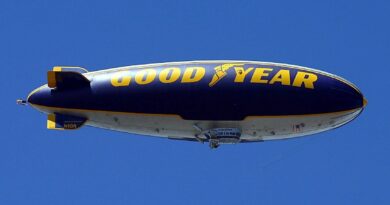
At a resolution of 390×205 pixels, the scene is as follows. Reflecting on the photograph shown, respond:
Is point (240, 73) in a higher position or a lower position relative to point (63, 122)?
higher

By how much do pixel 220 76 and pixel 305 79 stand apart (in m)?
2.98

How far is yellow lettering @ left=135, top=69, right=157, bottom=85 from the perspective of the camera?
37.2m

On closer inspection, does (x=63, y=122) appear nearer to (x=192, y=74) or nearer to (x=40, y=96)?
(x=40, y=96)

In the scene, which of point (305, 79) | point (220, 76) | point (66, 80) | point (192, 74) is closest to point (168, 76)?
point (192, 74)

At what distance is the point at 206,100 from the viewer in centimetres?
3653

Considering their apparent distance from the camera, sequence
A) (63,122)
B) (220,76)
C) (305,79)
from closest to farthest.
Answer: (220,76) → (305,79) → (63,122)

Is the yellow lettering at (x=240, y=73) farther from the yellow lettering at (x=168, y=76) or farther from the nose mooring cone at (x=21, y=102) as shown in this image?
the nose mooring cone at (x=21, y=102)

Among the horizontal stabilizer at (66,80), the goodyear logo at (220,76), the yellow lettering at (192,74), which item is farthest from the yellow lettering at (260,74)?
the horizontal stabilizer at (66,80)

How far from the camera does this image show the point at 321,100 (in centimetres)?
3678

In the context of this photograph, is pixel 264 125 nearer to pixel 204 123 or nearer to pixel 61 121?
pixel 204 123

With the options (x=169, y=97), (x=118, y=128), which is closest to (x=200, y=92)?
(x=169, y=97)

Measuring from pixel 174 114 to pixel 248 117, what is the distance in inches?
101

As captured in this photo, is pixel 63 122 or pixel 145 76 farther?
pixel 63 122

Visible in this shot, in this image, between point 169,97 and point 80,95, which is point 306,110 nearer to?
point 169,97
